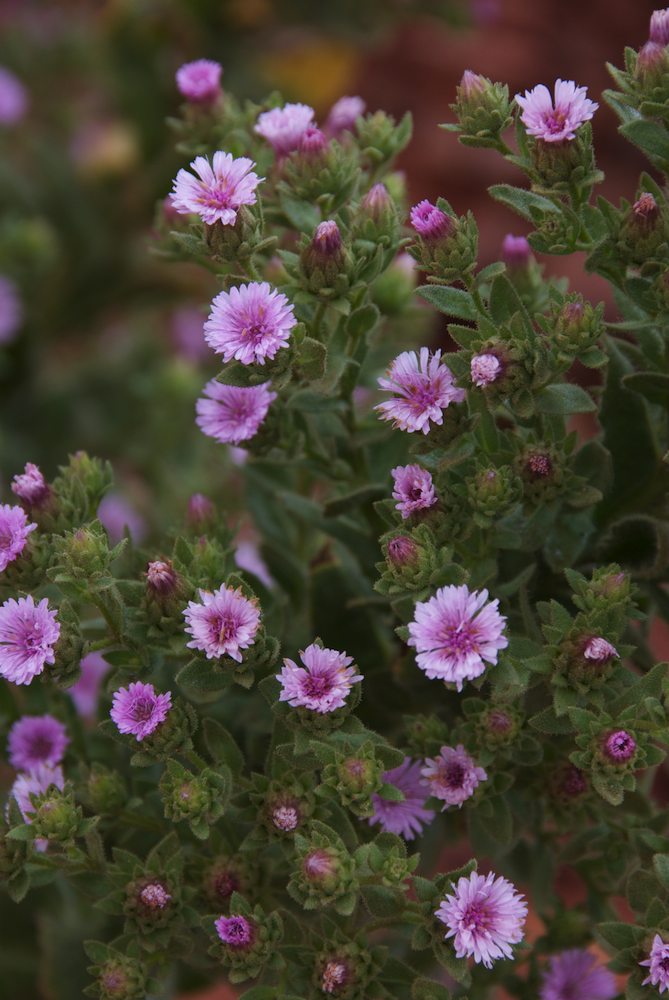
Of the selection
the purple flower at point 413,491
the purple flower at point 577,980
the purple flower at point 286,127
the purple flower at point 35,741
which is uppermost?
the purple flower at point 286,127

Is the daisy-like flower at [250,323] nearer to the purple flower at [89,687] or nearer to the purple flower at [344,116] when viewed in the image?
the purple flower at [344,116]

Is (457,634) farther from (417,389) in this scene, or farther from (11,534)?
(11,534)

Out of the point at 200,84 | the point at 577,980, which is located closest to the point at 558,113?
the point at 200,84

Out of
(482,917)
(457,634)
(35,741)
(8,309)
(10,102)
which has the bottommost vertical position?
(8,309)

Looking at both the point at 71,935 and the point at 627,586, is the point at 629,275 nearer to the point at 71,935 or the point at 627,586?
the point at 627,586

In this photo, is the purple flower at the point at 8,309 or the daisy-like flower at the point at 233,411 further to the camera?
the purple flower at the point at 8,309

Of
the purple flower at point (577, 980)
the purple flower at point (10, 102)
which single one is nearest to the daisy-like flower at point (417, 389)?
the purple flower at point (577, 980)

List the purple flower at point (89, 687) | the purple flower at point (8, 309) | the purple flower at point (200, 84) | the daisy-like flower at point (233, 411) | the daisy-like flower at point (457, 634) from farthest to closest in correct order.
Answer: the purple flower at point (8, 309)
the purple flower at point (89, 687)
the purple flower at point (200, 84)
the daisy-like flower at point (233, 411)
the daisy-like flower at point (457, 634)
